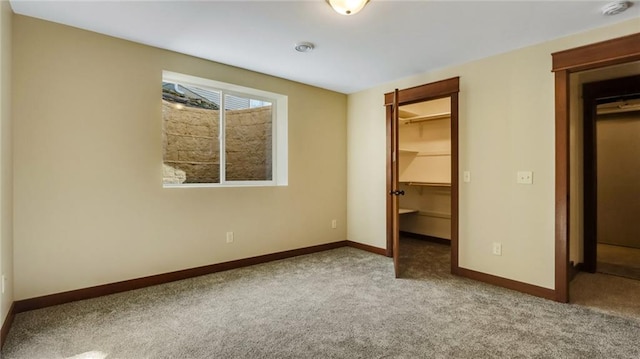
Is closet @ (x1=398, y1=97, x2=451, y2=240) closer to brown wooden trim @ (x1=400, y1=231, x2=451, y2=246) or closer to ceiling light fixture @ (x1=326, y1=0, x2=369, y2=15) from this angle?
brown wooden trim @ (x1=400, y1=231, x2=451, y2=246)

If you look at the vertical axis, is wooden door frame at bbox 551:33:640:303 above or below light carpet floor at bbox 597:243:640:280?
above

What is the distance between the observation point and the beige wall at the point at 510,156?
109 inches

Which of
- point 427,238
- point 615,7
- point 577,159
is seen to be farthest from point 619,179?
point 615,7

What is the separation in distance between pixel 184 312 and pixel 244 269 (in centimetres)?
114

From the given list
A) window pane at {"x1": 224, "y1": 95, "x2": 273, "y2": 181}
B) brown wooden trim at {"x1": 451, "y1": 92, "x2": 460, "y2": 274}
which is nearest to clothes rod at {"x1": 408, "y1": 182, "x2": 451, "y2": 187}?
brown wooden trim at {"x1": 451, "y1": 92, "x2": 460, "y2": 274}

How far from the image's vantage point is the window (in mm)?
3311

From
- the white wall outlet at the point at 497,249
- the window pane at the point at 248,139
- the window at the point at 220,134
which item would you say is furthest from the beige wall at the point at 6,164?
the white wall outlet at the point at 497,249

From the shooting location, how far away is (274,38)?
2.74 meters

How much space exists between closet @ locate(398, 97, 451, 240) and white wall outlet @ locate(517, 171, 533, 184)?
1.79m

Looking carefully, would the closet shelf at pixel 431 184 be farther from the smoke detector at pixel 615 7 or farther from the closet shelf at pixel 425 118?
the smoke detector at pixel 615 7

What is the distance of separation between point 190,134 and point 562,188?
366 cm

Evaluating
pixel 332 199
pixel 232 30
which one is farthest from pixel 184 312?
pixel 332 199

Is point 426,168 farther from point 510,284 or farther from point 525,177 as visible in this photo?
point 510,284

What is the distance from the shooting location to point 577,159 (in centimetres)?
348
